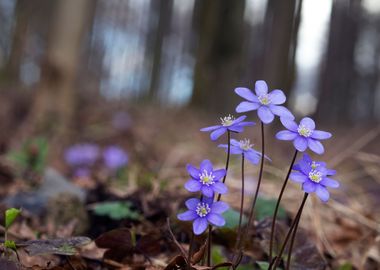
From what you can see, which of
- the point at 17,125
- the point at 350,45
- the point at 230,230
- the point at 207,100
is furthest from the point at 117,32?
the point at 230,230

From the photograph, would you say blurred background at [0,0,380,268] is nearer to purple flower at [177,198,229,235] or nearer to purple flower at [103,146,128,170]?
purple flower at [103,146,128,170]

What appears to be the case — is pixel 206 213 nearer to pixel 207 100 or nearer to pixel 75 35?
pixel 75 35

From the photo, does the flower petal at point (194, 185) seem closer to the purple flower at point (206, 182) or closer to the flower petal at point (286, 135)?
the purple flower at point (206, 182)

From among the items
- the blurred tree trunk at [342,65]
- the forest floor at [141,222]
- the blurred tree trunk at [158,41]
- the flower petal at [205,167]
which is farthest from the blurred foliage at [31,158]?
the blurred tree trunk at [342,65]

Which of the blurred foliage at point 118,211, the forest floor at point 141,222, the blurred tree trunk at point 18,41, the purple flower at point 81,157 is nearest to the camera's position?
the forest floor at point 141,222

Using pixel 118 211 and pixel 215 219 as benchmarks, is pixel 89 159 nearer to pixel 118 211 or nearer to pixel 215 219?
pixel 118 211

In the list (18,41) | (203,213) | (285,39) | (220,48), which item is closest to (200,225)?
(203,213)
